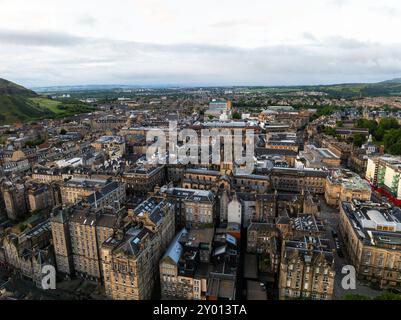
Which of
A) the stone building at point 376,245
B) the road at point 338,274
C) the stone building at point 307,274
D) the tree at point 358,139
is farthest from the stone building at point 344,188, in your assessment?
the tree at point 358,139

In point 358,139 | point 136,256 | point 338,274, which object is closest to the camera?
point 136,256

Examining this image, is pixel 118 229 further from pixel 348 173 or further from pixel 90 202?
pixel 348 173

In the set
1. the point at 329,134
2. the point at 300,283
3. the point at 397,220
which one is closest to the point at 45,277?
the point at 300,283

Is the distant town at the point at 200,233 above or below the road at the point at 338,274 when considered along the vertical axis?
above

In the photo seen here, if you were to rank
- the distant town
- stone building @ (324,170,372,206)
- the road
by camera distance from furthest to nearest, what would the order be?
stone building @ (324,170,372,206)
the road
the distant town

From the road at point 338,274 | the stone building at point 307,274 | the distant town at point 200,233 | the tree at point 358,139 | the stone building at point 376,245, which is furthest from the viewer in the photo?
the tree at point 358,139

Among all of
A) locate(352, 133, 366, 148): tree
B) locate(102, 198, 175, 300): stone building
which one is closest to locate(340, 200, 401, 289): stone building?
locate(102, 198, 175, 300): stone building

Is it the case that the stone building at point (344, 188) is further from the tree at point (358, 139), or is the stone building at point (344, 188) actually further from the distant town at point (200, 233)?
the tree at point (358, 139)

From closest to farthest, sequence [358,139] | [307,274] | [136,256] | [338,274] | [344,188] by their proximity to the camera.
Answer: [136,256] < [307,274] < [338,274] < [344,188] < [358,139]

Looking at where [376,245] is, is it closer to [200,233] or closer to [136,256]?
[200,233]

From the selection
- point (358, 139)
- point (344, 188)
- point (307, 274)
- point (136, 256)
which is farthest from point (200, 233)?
point (358, 139)

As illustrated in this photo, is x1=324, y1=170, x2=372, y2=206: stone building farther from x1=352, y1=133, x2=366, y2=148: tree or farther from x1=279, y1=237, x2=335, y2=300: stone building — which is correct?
x1=352, y1=133, x2=366, y2=148: tree
